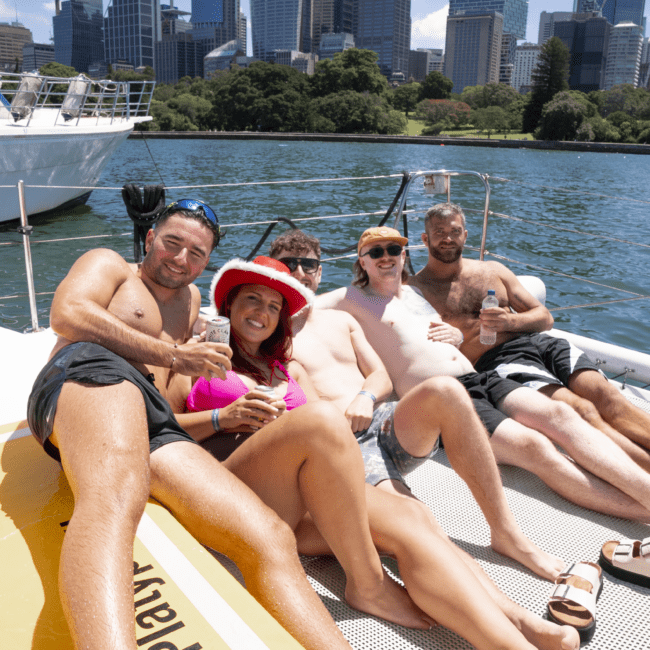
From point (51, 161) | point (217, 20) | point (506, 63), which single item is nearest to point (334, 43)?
point (217, 20)

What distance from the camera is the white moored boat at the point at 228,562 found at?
1165 millimetres

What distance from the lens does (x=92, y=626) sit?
1.04m

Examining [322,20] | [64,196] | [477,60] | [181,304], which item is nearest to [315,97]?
[64,196]

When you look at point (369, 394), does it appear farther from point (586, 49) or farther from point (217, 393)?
point (586, 49)

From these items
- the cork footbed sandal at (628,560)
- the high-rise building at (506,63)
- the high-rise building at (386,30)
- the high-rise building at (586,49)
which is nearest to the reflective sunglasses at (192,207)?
the cork footbed sandal at (628,560)

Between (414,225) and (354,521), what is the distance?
12.1m

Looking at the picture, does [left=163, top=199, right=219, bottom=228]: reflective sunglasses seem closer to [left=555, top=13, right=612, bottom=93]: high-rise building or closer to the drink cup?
the drink cup

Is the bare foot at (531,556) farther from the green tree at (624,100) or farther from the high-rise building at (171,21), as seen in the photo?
the high-rise building at (171,21)

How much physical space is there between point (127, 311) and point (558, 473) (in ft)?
5.39

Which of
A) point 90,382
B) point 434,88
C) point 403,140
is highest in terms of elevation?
point 434,88

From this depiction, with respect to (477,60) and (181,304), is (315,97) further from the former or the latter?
(477,60)

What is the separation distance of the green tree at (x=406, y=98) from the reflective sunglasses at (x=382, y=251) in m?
85.3

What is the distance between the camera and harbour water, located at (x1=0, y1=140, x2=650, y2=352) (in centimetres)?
783

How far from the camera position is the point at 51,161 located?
11555mm
